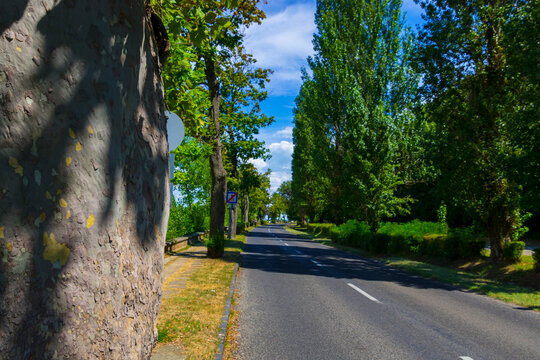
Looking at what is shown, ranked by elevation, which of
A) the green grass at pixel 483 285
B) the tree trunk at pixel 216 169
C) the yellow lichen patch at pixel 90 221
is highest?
the tree trunk at pixel 216 169

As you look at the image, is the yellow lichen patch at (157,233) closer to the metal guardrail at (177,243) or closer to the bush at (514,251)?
the metal guardrail at (177,243)

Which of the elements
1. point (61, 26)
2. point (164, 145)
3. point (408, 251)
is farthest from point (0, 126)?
point (408, 251)

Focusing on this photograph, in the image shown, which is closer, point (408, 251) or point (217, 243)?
point (217, 243)

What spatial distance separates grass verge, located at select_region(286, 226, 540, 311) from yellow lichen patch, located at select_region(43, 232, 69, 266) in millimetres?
9742

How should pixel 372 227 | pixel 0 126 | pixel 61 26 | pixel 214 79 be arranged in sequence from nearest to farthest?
pixel 0 126
pixel 61 26
pixel 214 79
pixel 372 227

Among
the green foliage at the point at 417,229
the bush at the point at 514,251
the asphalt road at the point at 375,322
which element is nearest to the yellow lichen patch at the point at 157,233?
the asphalt road at the point at 375,322

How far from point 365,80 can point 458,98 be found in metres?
11.2

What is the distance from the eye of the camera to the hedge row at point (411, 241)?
1600 centimetres

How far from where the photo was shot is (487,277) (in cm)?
1334

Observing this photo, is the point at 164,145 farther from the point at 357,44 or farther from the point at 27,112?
the point at 357,44

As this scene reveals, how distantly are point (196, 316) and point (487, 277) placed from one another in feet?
36.9

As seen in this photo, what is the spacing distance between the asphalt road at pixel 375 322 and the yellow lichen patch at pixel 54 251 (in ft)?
11.6

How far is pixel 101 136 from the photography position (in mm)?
2264

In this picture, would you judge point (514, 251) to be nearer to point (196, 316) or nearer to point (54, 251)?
point (196, 316)
